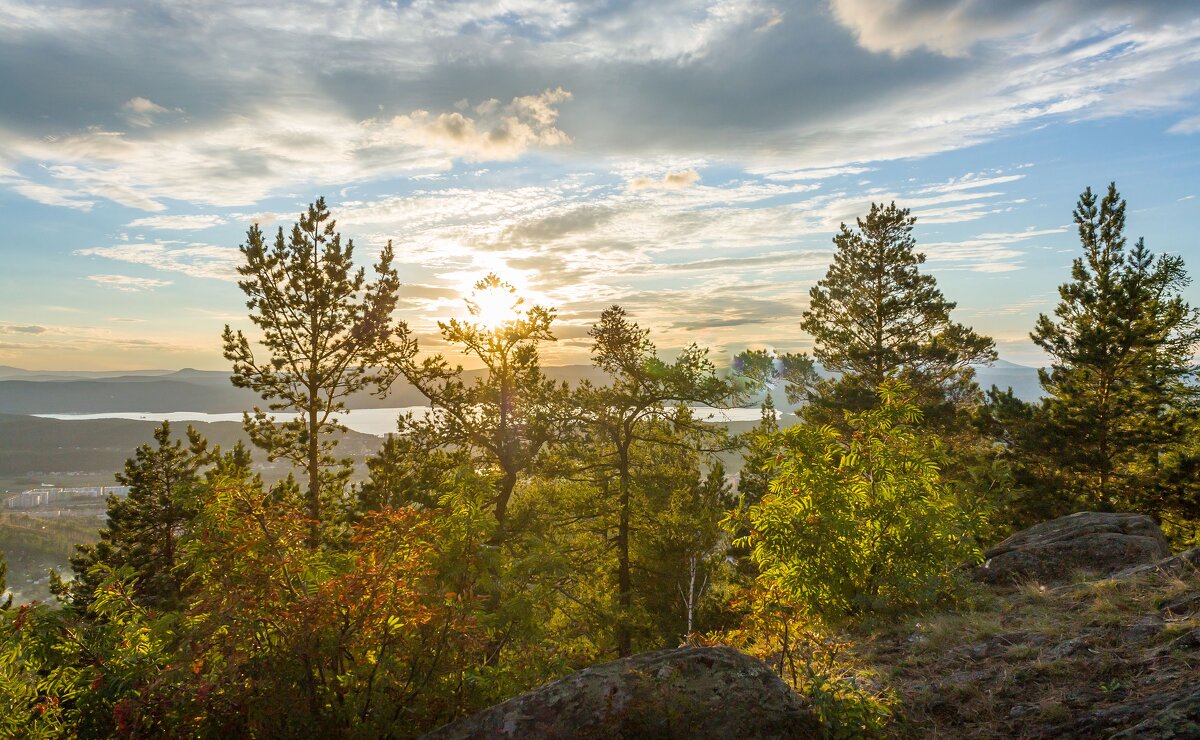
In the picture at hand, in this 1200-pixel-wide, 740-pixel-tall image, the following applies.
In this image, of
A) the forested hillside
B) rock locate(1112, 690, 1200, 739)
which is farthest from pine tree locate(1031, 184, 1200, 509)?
rock locate(1112, 690, 1200, 739)

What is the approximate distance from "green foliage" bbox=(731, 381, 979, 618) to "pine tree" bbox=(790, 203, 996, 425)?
61.8 feet

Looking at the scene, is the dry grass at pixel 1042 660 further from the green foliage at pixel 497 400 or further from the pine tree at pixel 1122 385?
the pine tree at pixel 1122 385

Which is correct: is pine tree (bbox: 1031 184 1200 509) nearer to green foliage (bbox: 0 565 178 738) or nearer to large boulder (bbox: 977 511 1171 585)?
large boulder (bbox: 977 511 1171 585)

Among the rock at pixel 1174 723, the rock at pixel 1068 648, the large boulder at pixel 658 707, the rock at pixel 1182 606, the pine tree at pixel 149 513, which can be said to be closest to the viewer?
the rock at pixel 1174 723

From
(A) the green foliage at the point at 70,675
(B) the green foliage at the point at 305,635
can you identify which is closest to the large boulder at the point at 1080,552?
(B) the green foliage at the point at 305,635

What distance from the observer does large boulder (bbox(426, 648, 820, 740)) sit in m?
4.12

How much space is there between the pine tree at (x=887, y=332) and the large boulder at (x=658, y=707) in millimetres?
23162

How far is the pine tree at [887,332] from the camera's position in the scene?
26.8 m

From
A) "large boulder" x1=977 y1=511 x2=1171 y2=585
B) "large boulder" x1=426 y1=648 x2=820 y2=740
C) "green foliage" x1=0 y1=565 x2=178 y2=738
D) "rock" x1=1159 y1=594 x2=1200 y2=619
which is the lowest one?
"large boulder" x1=977 y1=511 x2=1171 y2=585

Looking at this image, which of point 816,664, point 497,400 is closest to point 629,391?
point 497,400

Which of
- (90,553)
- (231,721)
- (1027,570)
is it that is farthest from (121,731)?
(90,553)

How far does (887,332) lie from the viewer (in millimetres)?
27500

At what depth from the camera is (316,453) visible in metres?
17.9

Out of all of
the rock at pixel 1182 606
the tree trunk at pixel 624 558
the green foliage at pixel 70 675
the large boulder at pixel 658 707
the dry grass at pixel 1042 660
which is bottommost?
the tree trunk at pixel 624 558
